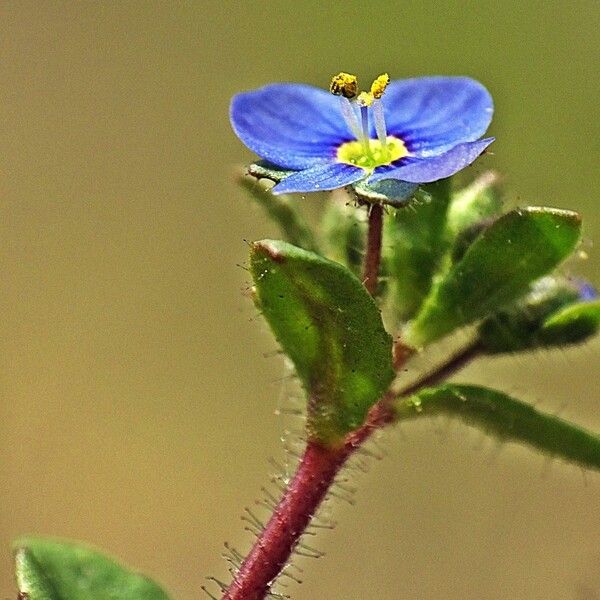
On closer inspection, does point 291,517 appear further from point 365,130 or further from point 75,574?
point 365,130

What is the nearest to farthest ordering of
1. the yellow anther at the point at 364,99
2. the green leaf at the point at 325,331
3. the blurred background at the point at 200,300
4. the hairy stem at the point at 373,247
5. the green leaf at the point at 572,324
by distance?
1. the green leaf at the point at 325,331
2. the hairy stem at the point at 373,247
3. the green leaf at the point at 572,324
4. the yellow anther at the point at 364,99
5. the blurred background at the point at 200,300

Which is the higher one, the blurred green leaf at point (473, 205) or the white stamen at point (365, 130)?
the white stamen at point (365, 130)

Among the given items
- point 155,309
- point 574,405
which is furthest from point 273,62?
point 574,405

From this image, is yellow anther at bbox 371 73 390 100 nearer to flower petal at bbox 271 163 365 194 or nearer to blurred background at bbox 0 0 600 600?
flower petal at bbox 271 163 365 194

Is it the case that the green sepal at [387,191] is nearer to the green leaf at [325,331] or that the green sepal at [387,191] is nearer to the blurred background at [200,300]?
the green leaf at [325,331]

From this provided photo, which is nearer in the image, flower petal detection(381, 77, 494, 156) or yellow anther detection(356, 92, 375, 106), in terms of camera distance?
flower petal detection(381, 77, 494, 156)

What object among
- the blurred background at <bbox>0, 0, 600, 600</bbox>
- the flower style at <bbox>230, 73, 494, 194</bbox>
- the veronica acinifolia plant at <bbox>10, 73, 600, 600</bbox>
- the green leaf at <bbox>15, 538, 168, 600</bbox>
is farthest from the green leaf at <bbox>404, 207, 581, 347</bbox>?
the blurred background at <bbox>0, 0, 600, 600</bbox>

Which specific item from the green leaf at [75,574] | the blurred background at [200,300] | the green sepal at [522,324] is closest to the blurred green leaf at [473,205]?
the green sepal at [522,324]

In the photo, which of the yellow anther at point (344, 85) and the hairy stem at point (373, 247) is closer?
the hairy stem at point (373, 247)
